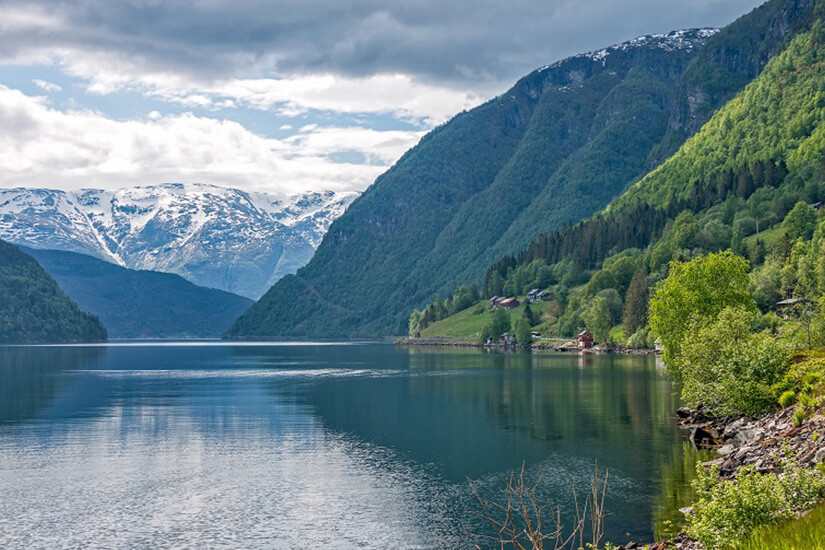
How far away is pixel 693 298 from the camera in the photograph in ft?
359

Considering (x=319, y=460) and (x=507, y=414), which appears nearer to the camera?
(x=319, y=460)

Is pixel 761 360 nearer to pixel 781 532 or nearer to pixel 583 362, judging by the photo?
pixel 781 532

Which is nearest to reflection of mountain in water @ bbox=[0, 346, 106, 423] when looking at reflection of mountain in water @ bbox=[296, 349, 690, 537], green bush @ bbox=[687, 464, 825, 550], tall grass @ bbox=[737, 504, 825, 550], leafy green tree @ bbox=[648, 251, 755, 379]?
reflection of mountain in water @ bbox=[296, 349, 690, 537]

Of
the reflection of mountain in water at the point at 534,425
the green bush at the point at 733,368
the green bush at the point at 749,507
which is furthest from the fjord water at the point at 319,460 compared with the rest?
the green bush at the point at 749,507

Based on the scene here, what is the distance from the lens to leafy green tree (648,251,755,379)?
356 ft

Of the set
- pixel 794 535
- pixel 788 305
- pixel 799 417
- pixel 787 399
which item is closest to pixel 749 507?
pixel 794 535

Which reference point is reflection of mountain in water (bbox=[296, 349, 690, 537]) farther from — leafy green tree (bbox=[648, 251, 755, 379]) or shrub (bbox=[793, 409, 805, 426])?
shrub (bbox=[793, 409, 805, 426])

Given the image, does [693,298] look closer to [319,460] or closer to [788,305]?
[319,460]

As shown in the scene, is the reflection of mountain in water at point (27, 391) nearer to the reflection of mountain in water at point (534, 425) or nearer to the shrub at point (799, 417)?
the reflection of mountain in water at point (534, 425)

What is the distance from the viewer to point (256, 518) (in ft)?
170

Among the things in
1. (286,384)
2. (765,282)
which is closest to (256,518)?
(286,384)

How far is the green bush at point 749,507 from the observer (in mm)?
30391

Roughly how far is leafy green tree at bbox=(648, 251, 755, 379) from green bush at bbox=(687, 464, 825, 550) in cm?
7557

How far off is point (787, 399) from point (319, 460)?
1564 inches
